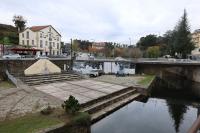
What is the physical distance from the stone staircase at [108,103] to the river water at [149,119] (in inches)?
16.6

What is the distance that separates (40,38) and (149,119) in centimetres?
4978

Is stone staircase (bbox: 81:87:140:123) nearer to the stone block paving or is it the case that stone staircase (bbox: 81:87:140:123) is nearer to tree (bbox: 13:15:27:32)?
the stone block paving

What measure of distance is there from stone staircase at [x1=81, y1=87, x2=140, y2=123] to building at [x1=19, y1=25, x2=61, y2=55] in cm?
4094

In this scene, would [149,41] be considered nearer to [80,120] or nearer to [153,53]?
[153,53]

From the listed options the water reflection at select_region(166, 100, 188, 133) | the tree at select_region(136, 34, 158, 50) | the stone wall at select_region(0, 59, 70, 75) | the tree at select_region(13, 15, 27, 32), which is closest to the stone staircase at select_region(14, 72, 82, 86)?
the stone wall at select_region(0, 59, 70, 75)

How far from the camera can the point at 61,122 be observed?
10633 mm

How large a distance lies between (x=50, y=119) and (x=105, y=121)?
4.94 meters

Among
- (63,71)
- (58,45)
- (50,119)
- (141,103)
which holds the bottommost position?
(141,103)

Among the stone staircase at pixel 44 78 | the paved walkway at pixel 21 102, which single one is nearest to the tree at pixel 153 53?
the stone staircase at pixel 44 78

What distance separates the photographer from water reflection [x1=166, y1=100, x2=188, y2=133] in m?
15.2

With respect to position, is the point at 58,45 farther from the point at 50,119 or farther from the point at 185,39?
the point at 50,119

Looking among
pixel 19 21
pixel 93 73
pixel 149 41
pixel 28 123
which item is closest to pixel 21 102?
pixel 28 123

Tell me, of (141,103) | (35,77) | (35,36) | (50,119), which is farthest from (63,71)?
(35,36)

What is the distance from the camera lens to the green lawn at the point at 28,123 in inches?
366
